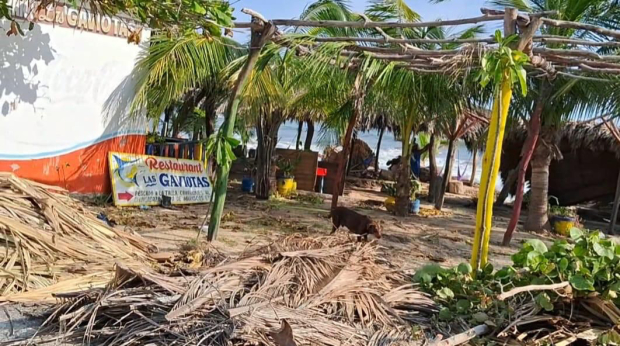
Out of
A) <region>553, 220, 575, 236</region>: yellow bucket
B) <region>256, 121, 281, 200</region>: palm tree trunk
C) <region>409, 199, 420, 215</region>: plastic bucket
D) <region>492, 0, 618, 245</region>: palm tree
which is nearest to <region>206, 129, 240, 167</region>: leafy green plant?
<region>492, 0, 618, 245</region>: palm tree

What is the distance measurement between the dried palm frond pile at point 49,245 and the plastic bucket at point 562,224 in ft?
29.7

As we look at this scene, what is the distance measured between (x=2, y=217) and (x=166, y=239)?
2.96m

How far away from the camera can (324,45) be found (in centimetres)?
696

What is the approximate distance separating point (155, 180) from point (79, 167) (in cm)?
161

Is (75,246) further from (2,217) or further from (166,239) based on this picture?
(166,239)

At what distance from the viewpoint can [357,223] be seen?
807 cm

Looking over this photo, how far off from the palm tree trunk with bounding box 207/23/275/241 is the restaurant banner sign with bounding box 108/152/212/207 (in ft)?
10.9

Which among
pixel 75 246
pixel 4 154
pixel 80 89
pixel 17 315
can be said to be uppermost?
pixel 80 89

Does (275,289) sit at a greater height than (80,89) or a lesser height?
lesser

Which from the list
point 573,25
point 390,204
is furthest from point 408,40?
point 390,204

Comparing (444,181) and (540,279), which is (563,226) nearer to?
(444,181)

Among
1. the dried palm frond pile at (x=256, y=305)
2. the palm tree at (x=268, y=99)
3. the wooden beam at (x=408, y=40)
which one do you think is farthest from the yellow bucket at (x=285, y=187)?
the dried palm frond pile at (x=256, y=305)

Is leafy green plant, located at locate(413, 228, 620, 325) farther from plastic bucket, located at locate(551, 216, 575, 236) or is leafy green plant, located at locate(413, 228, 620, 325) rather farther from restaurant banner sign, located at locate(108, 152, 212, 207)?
plastic bucket, located at locate(551, 216, 575, 236)

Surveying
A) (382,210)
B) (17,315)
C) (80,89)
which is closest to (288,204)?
(382,210)
